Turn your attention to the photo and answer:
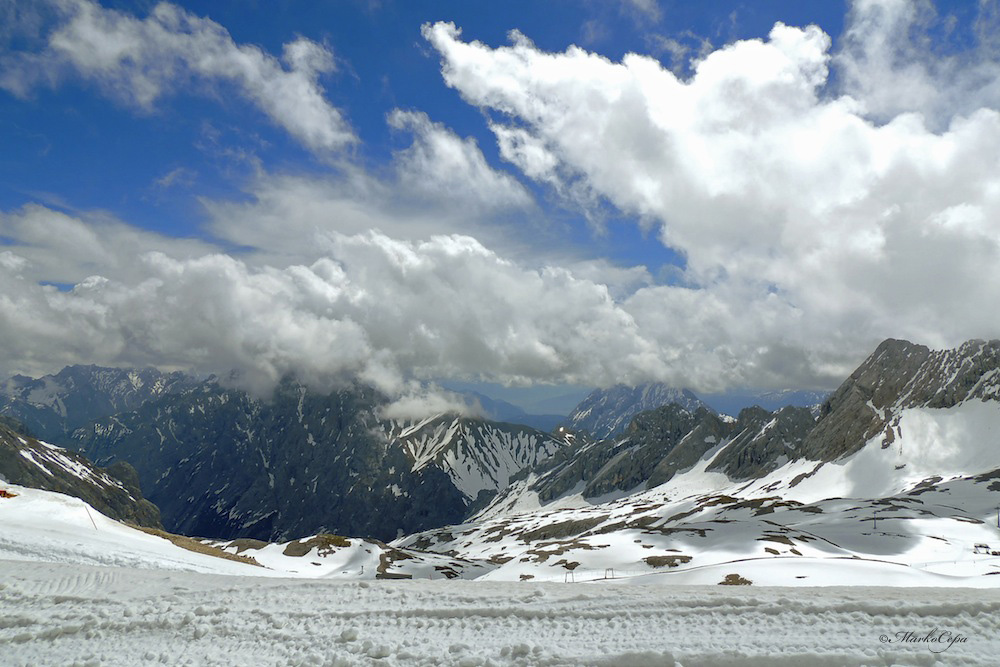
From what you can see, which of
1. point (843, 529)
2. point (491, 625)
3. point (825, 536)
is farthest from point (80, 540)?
point (843, 529)

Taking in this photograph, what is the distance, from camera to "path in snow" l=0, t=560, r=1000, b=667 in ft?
41.6

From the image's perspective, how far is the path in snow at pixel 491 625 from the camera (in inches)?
499

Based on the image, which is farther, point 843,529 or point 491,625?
point 843,529

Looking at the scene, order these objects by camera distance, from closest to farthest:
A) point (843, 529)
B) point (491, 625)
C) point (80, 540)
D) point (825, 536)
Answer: point (491, 625), point (80, 540), point (825, 536), point (843, 529)

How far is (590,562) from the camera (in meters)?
68.4

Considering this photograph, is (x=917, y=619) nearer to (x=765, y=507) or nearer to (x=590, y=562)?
(x=590, y=562)

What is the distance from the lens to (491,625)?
14.9 meters

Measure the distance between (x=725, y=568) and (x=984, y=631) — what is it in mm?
35795

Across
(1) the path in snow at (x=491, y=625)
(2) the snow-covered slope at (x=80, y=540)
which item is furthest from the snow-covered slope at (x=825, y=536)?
(2) the snow-covered slope at (x=80, y=540)

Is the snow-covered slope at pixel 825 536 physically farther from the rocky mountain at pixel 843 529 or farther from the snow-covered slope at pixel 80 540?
the snow-covered slope at pixel 80 540

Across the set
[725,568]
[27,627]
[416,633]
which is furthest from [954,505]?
[27,627]

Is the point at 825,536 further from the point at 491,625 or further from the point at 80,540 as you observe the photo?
the point at 80,540

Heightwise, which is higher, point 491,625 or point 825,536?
point 491,625

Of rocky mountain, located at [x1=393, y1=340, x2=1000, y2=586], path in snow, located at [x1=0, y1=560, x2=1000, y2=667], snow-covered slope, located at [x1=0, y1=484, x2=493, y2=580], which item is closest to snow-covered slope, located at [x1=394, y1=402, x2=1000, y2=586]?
rocky mountain, located at [x1=393, y1=340, x2=1000, y2=586]
